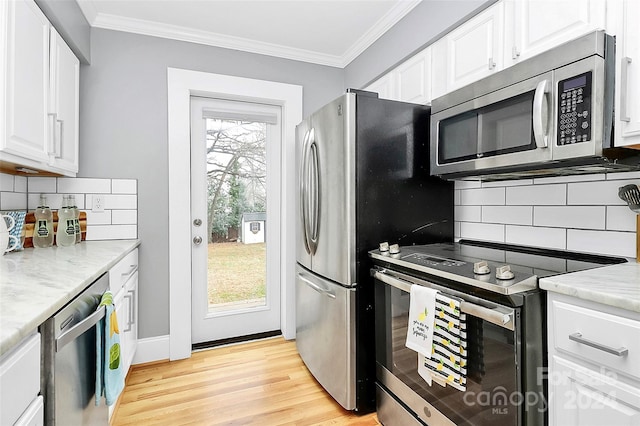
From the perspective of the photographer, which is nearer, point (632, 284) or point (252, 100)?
point (632, 284)

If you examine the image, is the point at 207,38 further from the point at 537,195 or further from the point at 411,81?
the point at 537,195

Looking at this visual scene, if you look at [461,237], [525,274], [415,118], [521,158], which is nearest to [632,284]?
[525,274]

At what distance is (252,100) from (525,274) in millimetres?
2359

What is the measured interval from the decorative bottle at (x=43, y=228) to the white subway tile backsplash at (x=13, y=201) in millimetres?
109

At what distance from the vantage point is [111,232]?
2.39 meters

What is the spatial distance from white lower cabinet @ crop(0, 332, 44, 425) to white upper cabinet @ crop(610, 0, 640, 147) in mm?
1774

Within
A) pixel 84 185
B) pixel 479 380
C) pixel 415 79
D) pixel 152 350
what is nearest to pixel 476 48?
pixel 415 79

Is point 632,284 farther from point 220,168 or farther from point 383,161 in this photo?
point 220,168

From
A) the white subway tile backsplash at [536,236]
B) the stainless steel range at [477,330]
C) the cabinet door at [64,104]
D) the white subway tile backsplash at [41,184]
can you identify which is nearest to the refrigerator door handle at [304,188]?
the stainless steel range at [477,330]

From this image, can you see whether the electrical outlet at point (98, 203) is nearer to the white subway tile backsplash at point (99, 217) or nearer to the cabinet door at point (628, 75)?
the white subway tile backsplash at point (99, 217)

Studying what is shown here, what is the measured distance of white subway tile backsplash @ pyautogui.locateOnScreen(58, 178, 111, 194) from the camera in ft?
7.44

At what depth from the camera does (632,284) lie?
3.22 ft

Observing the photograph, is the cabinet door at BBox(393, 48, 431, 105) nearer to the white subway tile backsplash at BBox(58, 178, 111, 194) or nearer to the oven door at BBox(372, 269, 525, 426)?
the oven door at BBox(372, 269, 525, 426)

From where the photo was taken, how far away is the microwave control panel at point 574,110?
113 cm
